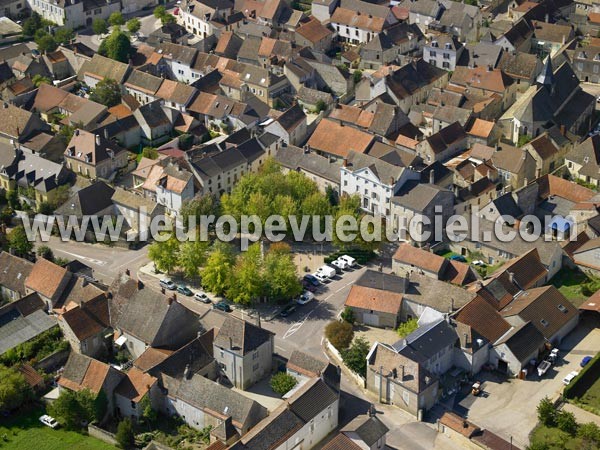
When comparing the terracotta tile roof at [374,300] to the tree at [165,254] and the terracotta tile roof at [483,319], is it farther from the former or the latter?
the tree at [165,254]

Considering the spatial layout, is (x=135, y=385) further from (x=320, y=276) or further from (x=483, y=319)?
(x=483, y=319)

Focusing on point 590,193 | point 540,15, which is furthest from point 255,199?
point 540,15

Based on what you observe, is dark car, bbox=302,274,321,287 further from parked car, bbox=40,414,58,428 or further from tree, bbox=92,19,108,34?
tree, bbox=92,19,108,34

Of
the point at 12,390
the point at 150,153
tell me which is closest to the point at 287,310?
the point at 12,390

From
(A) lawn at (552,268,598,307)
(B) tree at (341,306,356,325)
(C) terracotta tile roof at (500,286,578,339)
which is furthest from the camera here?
(A) lawn at (552,268,598,307)

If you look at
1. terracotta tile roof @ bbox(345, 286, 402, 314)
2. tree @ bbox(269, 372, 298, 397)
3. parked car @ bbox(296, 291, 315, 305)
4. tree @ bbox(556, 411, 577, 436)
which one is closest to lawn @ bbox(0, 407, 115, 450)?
tree @ bbox(269, 372, 298, 397)

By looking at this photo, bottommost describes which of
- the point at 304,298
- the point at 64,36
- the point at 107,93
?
the point at 304,298

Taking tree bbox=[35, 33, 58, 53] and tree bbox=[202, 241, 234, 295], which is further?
tree bbox=[35, 33, 58, 53]
